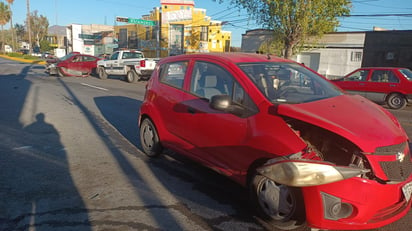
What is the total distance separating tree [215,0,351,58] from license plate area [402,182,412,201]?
1631cm

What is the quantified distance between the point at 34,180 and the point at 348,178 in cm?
378

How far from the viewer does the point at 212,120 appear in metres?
3.71

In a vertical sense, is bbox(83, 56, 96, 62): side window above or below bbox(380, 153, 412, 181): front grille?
above

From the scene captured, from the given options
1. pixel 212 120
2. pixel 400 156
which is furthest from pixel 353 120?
pixel 212 120

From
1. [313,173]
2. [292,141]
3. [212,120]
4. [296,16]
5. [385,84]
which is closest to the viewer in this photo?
[313,173]

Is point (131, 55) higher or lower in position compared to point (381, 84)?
higher

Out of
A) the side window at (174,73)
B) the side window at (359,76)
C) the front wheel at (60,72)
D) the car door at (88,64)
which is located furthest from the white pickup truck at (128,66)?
the side window at (174,73)

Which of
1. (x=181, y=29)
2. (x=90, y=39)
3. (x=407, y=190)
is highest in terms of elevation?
(x=181, y=29)

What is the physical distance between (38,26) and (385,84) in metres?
100

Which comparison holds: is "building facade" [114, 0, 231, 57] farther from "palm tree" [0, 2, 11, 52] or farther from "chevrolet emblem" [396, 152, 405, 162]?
"palm tree" [0, 2, 11, 52]

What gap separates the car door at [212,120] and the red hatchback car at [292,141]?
12 mm

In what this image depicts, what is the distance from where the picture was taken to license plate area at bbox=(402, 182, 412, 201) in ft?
9.14

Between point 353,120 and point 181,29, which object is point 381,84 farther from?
point 181,29

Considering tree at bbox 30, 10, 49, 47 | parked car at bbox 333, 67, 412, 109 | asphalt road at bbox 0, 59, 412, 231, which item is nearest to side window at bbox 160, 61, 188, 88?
asphalt road at bbox 0, 59, 412, 231
